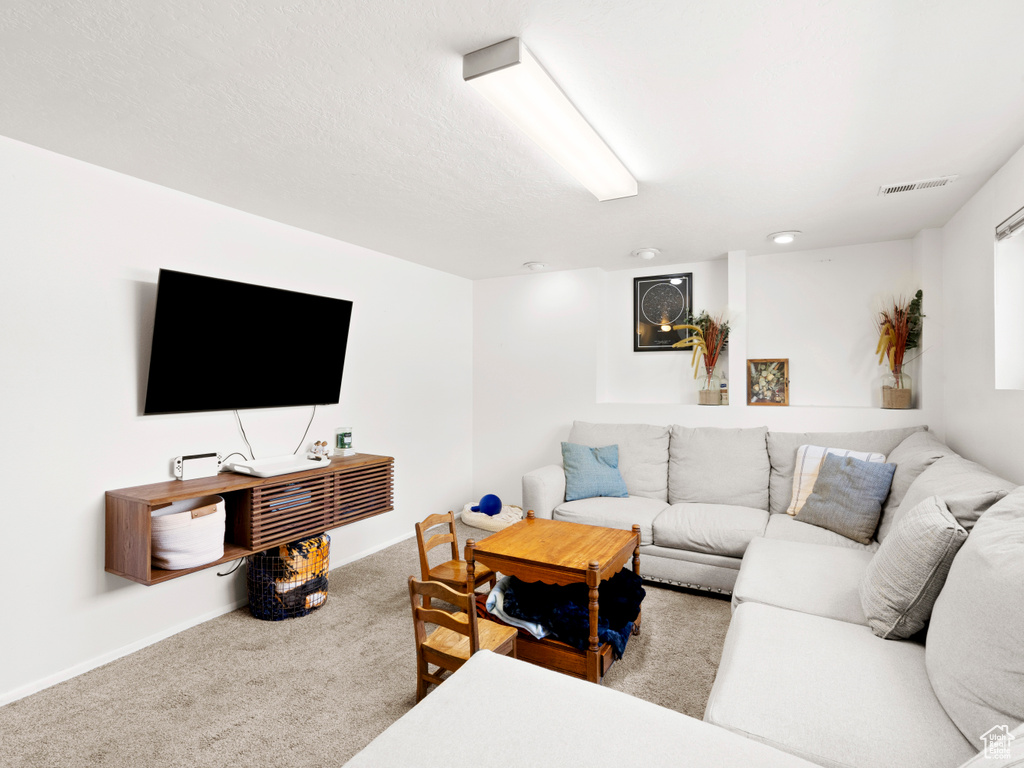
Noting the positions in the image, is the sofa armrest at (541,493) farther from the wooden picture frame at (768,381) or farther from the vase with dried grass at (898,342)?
the vase with dried grass at (898,342)

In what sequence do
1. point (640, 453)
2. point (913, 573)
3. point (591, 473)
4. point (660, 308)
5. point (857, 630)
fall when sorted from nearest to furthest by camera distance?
point (913, 573) → point (857, 630) → point (591, 473) → point (640, 453) → point (660, 308)

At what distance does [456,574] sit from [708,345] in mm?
2821

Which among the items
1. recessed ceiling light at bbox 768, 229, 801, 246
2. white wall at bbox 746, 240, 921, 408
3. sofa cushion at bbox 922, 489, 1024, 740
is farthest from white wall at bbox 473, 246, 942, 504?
sofa cushion at bbox 922, 489, 1024, 740

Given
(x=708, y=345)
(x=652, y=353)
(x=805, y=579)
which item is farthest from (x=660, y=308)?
(x=805, y=579)

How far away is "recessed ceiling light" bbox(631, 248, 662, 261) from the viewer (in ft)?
13.3

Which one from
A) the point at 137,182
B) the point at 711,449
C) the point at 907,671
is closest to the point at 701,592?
the point at 711,449

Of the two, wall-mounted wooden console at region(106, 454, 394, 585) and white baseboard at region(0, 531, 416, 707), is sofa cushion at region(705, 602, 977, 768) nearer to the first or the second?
wall-mounted wooden console at region(106, 454, 394, 585)

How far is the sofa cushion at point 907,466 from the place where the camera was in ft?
9.08

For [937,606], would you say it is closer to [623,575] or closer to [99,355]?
[623,575]

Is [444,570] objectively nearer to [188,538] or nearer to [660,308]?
[188,538]

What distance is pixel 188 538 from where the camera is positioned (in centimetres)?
243

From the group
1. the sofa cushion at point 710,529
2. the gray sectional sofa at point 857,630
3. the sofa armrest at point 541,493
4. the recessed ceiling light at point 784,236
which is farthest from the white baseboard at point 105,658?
the recessed ceiling light at point 784,236

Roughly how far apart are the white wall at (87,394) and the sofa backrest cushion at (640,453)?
2375 millimetres

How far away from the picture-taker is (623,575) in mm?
2744
